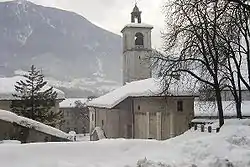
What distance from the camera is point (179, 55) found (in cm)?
2008

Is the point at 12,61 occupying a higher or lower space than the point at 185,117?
higher

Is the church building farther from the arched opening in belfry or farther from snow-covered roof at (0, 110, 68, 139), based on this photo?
the arched opening in belfry

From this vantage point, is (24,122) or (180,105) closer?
(24,122)

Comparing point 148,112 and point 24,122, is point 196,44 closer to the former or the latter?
point 24,122

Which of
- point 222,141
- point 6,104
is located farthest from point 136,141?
point 6,104

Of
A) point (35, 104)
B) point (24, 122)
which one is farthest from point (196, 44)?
point (35, 104)

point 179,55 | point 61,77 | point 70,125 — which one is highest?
point 61,77

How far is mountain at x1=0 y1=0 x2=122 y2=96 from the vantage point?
5610 inches

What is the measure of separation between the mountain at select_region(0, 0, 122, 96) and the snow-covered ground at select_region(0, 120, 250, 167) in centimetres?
11488

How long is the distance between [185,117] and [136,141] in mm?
20062

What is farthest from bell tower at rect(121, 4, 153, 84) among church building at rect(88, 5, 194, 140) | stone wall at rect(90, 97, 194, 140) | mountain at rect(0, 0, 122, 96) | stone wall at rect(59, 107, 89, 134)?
mountain at rect(0, 0, 122, 96)

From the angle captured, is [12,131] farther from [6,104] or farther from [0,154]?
[6,104]

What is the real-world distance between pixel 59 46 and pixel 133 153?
166 metres

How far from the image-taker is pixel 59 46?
172750 millimetres
